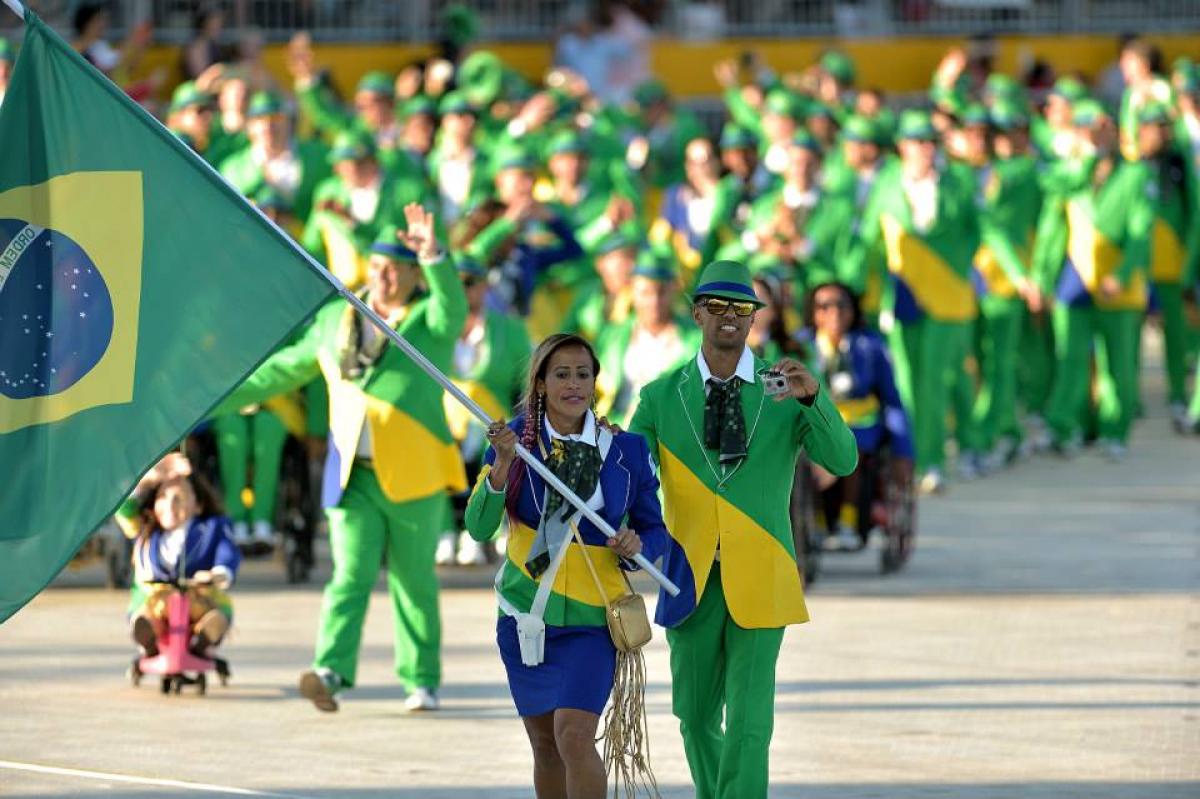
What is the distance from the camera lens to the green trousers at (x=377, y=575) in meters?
12.3

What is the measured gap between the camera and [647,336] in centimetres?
1540

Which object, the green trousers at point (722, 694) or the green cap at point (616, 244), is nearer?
the green trousers at point (722, 694)

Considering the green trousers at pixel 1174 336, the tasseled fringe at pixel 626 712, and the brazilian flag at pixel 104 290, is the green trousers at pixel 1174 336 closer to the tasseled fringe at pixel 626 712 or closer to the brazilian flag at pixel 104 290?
the tasseled fringe at pixel 626 712

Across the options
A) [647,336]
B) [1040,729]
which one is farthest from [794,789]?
[647,336]

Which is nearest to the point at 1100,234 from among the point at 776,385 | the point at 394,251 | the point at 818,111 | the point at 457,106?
the point at 818,111

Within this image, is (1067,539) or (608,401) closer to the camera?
(608,401)

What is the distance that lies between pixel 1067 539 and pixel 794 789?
309 inches

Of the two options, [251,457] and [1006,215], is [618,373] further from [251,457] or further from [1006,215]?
[1006,215]

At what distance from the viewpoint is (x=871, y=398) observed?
16.4m

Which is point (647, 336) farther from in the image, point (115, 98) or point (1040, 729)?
point (115, 98)

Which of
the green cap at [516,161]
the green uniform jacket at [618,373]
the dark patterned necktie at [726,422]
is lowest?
the green uniform jacket at [618,373]

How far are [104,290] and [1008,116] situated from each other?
15.7 m

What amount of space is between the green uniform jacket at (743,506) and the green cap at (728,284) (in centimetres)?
28

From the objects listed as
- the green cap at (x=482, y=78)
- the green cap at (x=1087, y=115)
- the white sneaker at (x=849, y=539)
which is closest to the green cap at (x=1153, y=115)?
the green cap at (x=1087, y=115)
